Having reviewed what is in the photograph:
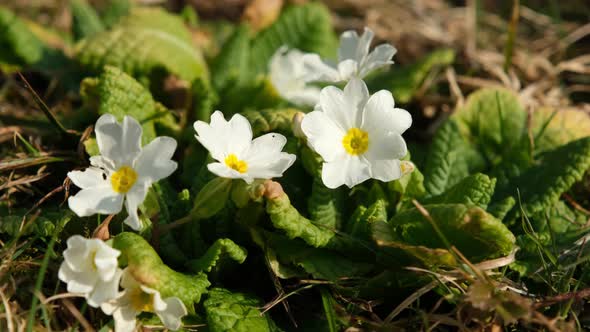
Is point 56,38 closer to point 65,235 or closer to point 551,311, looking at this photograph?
point 65,235

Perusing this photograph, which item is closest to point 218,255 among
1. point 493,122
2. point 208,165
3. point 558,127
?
point 208,165

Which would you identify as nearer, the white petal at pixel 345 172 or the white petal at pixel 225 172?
the white petal at pixel 225 172

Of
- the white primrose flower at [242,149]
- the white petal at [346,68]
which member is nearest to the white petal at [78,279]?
the white primrose flower at [242,149]

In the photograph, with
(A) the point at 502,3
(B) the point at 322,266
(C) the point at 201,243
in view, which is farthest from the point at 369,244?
(A) the point at 502,3

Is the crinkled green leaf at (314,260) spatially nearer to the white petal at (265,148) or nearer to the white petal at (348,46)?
the white petal at (265,148)

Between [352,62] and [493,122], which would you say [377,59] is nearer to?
[352,62]

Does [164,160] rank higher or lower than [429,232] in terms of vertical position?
higher

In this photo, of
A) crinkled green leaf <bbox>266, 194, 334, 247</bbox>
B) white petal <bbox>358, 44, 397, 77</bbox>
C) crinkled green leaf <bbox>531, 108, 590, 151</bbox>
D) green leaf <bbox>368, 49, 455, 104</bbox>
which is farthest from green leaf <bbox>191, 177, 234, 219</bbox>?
crinkled green leaf <bbox>531, 108, 590, 151</bbox>
